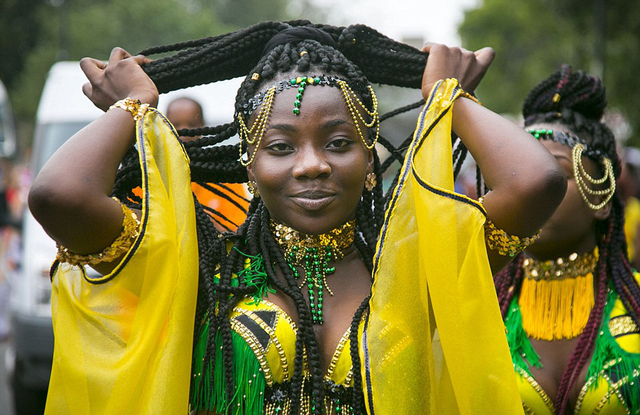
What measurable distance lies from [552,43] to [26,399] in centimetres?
2634

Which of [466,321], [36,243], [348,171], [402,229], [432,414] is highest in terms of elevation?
[36,243]

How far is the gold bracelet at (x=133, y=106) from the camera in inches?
A: 99.0

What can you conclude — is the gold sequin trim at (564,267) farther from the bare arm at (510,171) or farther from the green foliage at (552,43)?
the green foliage at (552,43)

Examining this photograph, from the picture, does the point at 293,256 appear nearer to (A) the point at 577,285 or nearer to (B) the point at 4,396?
(A) the point at 577,285

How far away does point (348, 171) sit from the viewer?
2.50 metres

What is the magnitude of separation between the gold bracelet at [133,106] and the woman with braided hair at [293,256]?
0.03ft

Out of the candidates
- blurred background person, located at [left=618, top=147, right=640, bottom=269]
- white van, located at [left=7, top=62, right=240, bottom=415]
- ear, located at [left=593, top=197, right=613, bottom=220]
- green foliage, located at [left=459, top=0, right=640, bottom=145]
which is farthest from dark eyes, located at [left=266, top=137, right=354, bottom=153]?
white van, located at [left=7, top=62, right=240, bottom=415]

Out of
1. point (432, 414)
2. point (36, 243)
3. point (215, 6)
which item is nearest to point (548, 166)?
point (432, 414)

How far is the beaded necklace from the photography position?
2.66 metres

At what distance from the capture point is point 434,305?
7.80ft

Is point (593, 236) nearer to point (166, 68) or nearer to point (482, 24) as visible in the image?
point (166, 68)

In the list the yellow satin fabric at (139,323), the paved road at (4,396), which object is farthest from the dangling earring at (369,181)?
the paved road at (4,396)

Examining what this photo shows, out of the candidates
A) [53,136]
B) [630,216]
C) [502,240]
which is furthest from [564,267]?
[53,136]

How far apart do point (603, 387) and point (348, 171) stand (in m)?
1.42
